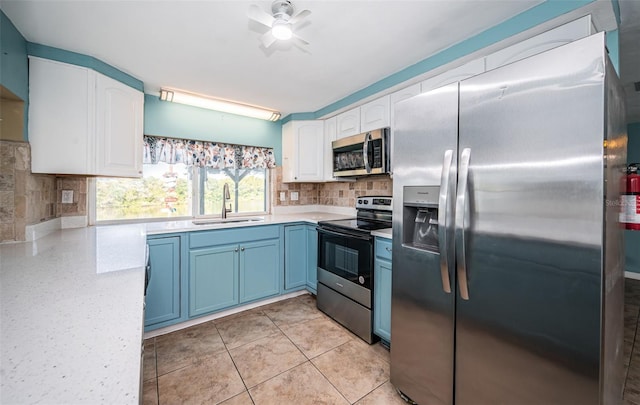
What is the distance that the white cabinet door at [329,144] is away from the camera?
310 centimetres

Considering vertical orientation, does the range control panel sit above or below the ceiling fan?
below

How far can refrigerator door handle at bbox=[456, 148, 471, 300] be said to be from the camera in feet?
3.90

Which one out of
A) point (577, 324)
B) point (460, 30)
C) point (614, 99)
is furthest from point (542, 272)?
point (460, 30)

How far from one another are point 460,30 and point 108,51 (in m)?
2.48

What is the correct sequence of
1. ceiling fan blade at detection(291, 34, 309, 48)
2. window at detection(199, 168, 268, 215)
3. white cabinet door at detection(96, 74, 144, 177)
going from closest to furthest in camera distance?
ceiling fan blade at detection(291, 34, 309, 48)
white cabinet door at detection(96, 74, 144, 177)
window at detection(199, 168, 268, 215)

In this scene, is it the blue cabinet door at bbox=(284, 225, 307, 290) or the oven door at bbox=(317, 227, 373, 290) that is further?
the blue cabinet door at bbox=(284, 225, 307, 290)

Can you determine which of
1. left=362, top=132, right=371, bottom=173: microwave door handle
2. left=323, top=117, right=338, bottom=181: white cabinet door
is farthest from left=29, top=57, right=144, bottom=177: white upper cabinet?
left=362, top=132, right=371, bottom=173: microwave door handle

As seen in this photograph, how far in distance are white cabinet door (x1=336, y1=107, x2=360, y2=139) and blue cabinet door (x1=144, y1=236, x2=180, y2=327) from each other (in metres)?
1.97

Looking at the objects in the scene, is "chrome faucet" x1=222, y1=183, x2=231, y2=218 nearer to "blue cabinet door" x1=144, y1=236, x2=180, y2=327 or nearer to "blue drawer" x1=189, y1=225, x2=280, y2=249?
"blue drawer" x1=189, y1=225, x2=280, y2=249

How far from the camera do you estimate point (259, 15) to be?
139cm

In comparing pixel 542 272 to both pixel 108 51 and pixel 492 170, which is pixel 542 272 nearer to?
pixel 492 170

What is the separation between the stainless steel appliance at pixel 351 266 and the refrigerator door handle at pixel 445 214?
2.72 ft

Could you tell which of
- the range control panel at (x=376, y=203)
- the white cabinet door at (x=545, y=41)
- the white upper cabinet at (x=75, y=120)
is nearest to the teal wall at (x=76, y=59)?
the white upper cabinet at (x=75, y=120)

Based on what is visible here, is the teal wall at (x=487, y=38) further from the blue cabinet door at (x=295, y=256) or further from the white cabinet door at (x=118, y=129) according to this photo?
the white cabinet door at (x=118, y=129)
